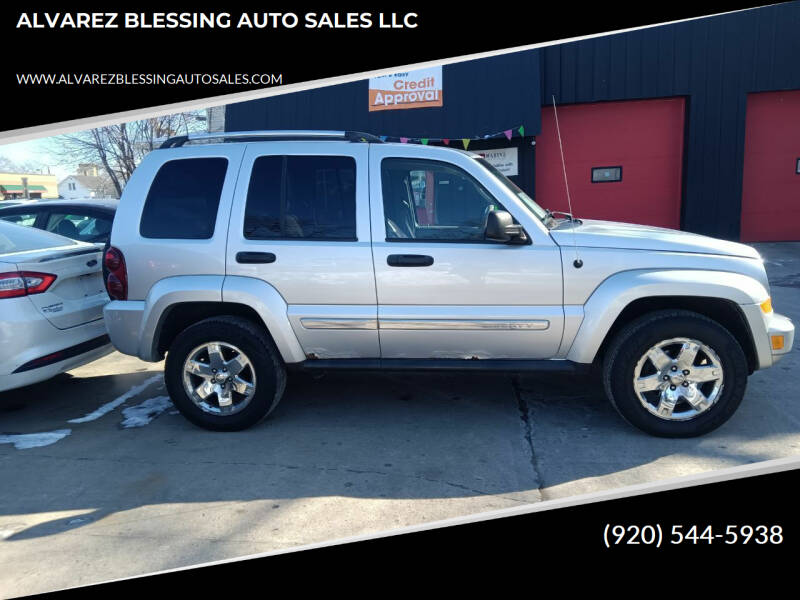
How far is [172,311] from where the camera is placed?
14.7 feet

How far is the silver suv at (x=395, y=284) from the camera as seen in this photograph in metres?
4.07

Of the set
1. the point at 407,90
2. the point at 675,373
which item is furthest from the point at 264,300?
the point at 407,90

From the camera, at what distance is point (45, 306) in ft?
15.5

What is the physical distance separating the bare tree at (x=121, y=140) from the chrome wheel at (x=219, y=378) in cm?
2065

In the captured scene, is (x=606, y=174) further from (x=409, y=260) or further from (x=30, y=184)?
(x=30, y=184)

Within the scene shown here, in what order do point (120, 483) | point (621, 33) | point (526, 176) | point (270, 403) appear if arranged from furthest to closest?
point (526, 176), point (621, 33), point (270, 403), point (120, 483)

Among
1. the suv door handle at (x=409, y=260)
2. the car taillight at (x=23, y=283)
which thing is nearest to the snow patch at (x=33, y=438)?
the car taillight at (x=23, y=283)

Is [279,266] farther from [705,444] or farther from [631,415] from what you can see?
[705,444]

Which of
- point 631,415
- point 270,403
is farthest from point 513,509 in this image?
point 270,403

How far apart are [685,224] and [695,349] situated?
9.27 meters

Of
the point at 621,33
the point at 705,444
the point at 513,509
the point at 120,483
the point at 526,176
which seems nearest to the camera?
the point at 513,509

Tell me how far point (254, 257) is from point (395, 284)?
39.2 inches

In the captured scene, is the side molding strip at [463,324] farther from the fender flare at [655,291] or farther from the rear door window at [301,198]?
the rear door window at [301,198]

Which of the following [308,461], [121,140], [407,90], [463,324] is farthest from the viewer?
[121,140]
